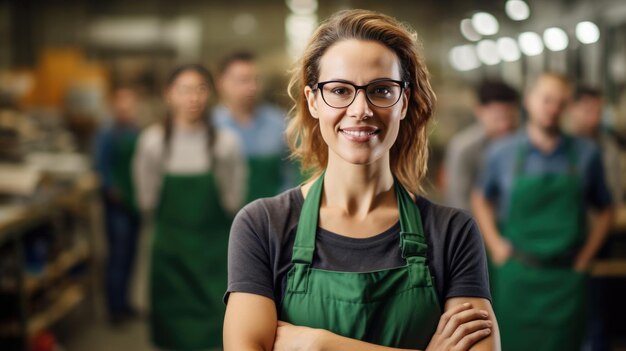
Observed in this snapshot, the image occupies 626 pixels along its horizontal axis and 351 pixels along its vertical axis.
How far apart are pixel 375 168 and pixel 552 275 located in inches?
79.1

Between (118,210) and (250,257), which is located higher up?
(250,257)

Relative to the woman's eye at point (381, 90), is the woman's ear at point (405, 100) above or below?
below

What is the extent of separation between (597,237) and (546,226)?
0.28 metres

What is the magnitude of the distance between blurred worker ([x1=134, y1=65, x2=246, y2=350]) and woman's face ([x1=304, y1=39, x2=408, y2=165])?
7.15ft

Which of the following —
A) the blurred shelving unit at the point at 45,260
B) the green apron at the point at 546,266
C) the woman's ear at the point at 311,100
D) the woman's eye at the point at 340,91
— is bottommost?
the blurred shelving unit at the point at 45,260

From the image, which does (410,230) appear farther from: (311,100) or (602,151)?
(602,151)

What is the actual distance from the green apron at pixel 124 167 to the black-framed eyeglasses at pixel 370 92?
4371 mm

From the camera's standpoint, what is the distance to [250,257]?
142cm

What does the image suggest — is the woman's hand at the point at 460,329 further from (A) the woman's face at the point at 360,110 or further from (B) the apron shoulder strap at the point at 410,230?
(A) the woman's face at the point at 360,110

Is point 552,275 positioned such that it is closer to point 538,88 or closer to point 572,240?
point 572,240

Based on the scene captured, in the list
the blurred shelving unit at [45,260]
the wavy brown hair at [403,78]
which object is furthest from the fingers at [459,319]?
the blurred shelving unit at [45,260]

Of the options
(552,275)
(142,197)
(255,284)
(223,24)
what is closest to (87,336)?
(142,197)

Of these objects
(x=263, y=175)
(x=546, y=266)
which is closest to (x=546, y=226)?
(x=546, y=266)

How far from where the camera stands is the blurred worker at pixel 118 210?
5.60 meters
